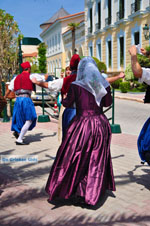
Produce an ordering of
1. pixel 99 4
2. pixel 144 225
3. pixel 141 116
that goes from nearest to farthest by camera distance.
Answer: pixel 144 225
pixel 141 116
pixel 99 4

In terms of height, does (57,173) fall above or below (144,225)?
above

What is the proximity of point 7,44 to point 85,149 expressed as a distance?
22.6 m

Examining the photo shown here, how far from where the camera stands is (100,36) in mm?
31266

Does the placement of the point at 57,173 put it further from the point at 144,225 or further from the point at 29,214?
the point at 144,225

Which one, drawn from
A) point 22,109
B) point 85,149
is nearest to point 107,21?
point 22,109

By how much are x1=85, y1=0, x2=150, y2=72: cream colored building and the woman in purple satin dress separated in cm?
2015

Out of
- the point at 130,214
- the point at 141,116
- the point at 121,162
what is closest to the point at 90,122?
the point at 130,214

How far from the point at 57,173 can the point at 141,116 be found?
8.24 m

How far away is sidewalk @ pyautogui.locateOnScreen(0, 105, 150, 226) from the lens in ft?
9.89

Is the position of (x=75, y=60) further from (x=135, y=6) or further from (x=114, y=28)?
(x=114, y=28)

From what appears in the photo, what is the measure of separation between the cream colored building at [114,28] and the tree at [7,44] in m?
9.41

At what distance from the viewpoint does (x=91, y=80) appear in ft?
11.0

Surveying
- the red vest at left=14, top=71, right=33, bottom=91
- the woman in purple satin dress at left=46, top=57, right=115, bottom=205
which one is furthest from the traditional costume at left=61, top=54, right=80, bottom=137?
the red vest at left=14, top=71, right=33, bottom=91

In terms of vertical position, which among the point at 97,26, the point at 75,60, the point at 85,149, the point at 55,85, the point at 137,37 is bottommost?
the point at 85,149
